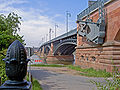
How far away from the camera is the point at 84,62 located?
18.1 metres

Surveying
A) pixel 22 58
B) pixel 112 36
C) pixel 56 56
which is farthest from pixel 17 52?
pixel 56 56

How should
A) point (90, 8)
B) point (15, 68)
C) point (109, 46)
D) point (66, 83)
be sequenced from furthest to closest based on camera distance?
1. point (90, 8)
2. point (109, 46)
3. point (66, 83)
4. point (15, 68)

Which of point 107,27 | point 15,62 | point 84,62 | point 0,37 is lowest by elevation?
point 84,62

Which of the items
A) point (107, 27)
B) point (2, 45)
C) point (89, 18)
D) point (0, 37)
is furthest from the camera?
point (89, 18)

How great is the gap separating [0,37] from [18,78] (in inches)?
237

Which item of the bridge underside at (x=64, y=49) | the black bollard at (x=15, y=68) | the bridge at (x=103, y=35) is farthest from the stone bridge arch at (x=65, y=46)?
the black bollard at (x=15, y=68)

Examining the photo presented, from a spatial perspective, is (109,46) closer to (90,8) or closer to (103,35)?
(103,35)

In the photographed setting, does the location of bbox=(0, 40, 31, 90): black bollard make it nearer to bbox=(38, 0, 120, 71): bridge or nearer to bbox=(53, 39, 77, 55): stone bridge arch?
bbox=(38, 0, 120, 71): bridge

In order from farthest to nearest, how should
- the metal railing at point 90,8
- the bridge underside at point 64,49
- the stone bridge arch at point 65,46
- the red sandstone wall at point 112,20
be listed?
the bridge underside at point 64,49 → the stone bridge arch at point 65,46 → the metal railing at point 90,8 → the red sandstone wall at point 112,20

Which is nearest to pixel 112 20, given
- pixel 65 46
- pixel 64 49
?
pixel 65 46

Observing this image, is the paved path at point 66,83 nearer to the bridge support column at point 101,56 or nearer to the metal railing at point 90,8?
the bridge support column at point 101,56

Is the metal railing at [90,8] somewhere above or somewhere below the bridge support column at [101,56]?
above

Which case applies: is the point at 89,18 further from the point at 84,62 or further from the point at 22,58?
the point at 22,58

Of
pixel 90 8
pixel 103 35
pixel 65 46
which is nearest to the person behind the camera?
pixel 103 35
